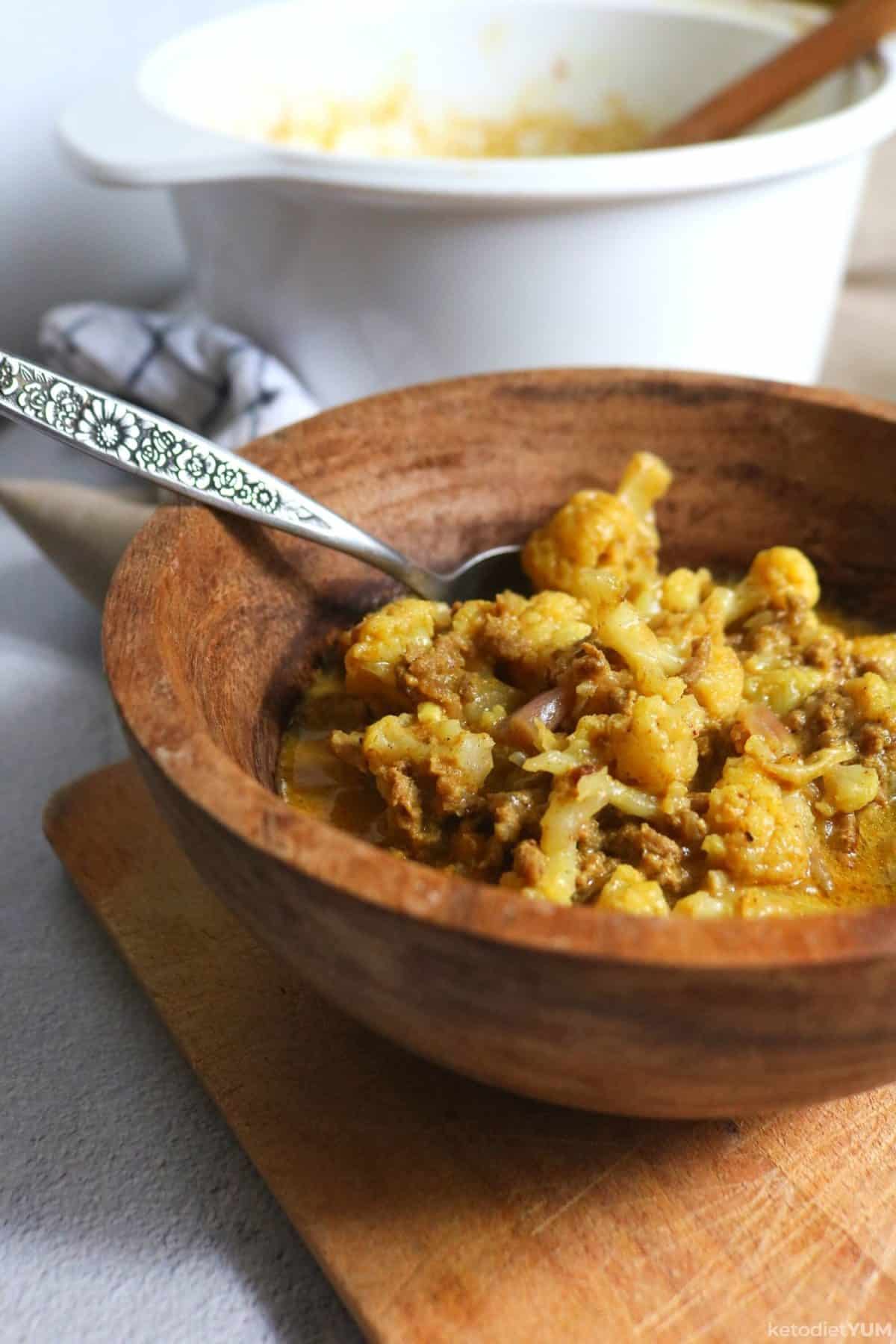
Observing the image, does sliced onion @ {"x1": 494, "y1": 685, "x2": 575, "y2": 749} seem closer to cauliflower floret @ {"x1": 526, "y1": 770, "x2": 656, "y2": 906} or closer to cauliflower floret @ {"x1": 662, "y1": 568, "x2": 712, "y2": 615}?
cauliflower floret @ {"x1": 526, "y1": 770, "x2": 656, "y2": 906}

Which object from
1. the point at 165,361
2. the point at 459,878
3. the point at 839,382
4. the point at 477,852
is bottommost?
the point at 839,382

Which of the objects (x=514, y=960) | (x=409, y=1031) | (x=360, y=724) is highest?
(x=514, y=960)

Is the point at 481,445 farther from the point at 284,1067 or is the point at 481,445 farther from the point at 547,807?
the point at 284,1067

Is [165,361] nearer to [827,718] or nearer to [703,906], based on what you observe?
[827,718]

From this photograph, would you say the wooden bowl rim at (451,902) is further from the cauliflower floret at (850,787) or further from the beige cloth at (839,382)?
the beige cloth at (839,382)

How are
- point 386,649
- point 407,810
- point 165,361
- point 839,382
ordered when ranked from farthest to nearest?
point 839,382 < point 165,361 < point 386,649 < point 407,810

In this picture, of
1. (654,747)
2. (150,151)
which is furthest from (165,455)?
(150,151)

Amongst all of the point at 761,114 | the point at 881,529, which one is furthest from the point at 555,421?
the point at 761,114
